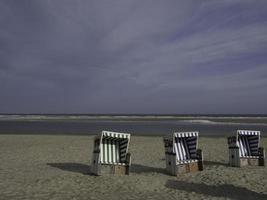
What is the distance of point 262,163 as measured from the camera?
13133mm

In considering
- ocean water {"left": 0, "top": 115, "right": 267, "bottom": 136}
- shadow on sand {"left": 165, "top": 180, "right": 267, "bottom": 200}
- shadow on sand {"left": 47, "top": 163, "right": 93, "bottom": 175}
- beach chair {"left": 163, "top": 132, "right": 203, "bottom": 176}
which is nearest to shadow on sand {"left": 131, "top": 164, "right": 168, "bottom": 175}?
beach chair {"left": 163, "top": 132, "right": 203, "bottom": 176}

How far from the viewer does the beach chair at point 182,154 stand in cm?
1145

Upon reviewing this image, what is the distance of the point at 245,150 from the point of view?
13633 mm

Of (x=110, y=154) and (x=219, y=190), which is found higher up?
(x=110, y=154)

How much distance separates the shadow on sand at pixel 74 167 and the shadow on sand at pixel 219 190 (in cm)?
272

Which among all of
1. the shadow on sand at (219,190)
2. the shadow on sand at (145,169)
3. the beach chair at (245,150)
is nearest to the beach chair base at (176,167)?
the shadow on sand at (145,169)

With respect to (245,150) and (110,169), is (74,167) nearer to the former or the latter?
(110,169)

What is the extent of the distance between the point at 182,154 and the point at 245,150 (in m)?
2.90

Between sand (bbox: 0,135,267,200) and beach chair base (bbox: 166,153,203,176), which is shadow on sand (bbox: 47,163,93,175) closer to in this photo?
sand (bbox: 0,135,267,200)

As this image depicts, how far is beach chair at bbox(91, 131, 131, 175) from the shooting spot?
35.2 feet

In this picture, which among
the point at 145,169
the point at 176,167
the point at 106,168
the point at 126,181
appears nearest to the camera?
the point at 126,181

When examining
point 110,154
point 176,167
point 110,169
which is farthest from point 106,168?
point 176,167

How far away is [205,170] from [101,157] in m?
3.51

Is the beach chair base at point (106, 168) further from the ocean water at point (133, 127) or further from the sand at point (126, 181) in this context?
the ocean water at point (133, 127)
